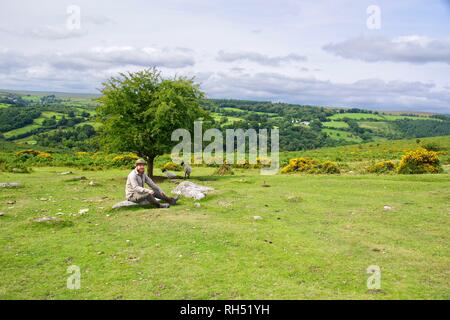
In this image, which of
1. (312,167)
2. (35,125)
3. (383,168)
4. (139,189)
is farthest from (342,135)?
(139,189)

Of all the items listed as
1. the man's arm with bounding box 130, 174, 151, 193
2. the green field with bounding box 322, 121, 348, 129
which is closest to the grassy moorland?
the man's arm with bounding box 130, 174, 151, 193

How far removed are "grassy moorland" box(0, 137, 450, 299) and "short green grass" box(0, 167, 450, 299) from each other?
38mm

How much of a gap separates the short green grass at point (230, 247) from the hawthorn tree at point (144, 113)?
8.74 m

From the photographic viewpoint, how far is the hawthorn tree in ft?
93.2

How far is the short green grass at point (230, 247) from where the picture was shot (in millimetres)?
9172

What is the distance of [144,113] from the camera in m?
28.7

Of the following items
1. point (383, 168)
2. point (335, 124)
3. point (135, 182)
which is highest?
point (335, 124)

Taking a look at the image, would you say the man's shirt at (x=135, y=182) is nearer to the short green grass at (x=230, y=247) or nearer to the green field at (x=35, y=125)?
the short green grass at (x=230, y=247)

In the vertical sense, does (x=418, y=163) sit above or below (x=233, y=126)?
below

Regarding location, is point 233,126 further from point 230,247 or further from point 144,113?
point 230,247

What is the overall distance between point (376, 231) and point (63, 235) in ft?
37.4

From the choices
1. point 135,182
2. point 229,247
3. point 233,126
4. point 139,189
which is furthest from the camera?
point 233,126

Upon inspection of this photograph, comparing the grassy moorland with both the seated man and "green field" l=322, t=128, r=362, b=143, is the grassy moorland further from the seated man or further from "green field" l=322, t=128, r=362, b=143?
"green field" l=322, t=128, r=362, b=143

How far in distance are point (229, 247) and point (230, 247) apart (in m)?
0.03
